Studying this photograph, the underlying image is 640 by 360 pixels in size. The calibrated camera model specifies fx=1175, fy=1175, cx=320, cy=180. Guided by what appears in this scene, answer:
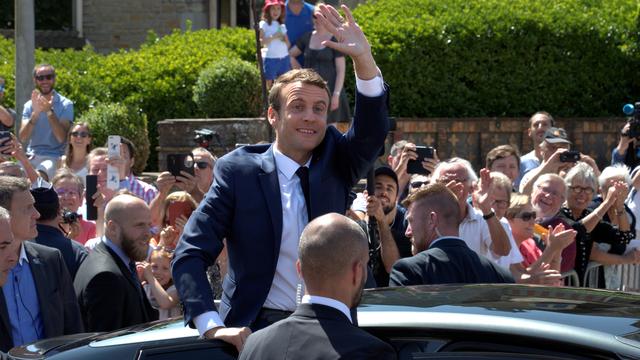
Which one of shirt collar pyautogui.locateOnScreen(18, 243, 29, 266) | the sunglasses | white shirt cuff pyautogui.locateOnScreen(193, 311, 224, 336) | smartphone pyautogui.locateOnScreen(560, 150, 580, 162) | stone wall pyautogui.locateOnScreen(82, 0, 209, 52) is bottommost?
white shirt cuff pyautogui.locateOnScreen(193, 311, 224, 336)

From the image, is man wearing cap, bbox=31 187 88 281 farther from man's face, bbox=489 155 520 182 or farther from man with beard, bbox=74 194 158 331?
man's face, bbox=489 155 520 182

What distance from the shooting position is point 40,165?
11695 millimetres

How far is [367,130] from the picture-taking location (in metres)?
4.41

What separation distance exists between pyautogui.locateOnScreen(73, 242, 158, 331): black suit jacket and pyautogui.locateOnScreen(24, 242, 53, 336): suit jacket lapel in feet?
1.28

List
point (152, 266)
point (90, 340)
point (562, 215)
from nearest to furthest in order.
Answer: point (90, 340), point (152, 266), point (562, 215)

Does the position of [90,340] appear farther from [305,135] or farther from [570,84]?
[570,84]

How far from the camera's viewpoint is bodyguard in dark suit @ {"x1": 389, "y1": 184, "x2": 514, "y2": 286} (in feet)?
17.4

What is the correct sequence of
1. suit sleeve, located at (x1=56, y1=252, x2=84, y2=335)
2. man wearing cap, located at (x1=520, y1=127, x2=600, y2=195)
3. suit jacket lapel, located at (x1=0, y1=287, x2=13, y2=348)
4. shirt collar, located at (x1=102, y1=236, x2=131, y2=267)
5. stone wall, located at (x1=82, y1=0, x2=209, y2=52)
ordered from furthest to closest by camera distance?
stone wall, located at (x1=82, y1=0, x2=209, y2=52) → man wearing cap, located at (x1=520, y1=127, x2=600, y2=195) → shirt collar, located at (x1=102, y1=236, x2=131, y2=267) → suit sleeve, located at (x1=56, y1=252, x2=84, y2=335) → suit jacket lapel, located at (x1=0, y1=287, x2=13, y2=348)

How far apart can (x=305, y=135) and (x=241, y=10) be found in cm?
1900

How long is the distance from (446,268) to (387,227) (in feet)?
6.00

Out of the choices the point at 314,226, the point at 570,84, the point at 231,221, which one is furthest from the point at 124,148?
the point at 570,84

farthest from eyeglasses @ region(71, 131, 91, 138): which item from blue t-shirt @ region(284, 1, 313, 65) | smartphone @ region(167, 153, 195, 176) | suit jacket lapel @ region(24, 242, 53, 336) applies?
suit jacket lapel @ region(24, 242, 53, 336)

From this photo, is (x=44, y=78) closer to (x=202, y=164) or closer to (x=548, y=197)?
(x=202, y=164)

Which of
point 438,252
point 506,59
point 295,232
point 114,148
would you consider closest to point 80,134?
point 114,148
